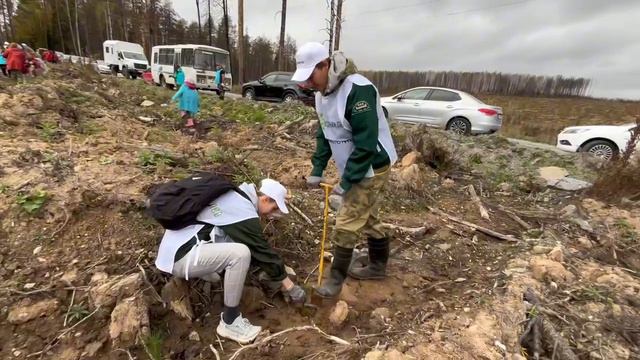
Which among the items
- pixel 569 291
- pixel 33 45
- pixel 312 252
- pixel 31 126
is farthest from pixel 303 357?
pixel 33 45

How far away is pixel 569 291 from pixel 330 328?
1.76 metres

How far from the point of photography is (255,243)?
2348 mm

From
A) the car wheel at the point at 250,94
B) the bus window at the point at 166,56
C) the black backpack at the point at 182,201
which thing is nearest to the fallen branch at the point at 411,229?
the black backpack at the point at 182,201

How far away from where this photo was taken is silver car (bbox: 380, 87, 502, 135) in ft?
32.0

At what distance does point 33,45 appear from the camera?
38.7 metres

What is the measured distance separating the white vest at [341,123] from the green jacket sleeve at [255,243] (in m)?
0.75

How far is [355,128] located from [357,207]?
55cm

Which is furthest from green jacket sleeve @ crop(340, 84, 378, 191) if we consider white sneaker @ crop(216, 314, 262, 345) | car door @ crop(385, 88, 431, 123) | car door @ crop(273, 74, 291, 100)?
car door @ crop(273, 74, 291, 100)

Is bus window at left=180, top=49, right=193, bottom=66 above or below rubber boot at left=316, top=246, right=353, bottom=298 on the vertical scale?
above

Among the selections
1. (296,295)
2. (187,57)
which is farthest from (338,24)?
(296,295)

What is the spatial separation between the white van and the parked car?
25.8 metres

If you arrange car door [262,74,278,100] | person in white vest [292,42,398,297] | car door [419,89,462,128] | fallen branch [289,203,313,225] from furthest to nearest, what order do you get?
1. car door [262,74,278,100]
2. car door [419,89,462,128]
3. fallen branch [289,203,313,225]
4. person in white vest [292,42,398,297]

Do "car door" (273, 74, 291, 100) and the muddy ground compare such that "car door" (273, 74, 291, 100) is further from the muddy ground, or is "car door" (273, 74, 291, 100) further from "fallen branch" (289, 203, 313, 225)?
"fallen branch" (289, 203, 313, 225)

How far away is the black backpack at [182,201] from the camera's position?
222 cm
